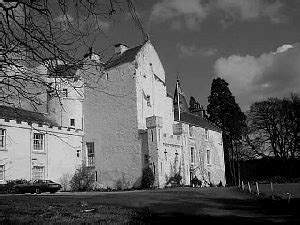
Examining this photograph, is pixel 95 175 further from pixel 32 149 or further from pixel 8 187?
pixel 8 187

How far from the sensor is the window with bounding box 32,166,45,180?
3391 centimetres

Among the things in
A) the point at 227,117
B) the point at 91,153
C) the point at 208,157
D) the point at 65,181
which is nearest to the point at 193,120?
the point at 208,157

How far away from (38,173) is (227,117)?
36082 millimetres

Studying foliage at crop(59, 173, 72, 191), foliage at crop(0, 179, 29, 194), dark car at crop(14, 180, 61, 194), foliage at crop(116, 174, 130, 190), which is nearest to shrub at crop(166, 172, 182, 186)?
foliage at crop(116, 174, 130, 190)

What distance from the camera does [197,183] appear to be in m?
40.7

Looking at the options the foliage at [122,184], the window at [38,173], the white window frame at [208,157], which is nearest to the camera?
the window at [38,173]

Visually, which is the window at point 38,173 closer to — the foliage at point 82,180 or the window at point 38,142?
the window at point 38,142

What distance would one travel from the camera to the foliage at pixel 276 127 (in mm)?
56375

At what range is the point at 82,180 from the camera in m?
38.0

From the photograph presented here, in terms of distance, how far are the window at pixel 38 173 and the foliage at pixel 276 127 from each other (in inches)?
1373

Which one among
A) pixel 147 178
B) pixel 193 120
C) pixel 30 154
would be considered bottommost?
pixel 147 178

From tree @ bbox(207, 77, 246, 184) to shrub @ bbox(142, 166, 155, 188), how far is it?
24.2 meters

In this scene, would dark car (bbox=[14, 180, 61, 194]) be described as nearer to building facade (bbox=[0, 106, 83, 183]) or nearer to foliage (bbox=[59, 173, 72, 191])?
building facade (bbox=[0, 106, 83, 183])

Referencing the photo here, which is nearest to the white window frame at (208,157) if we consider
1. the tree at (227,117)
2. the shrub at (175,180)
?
the tree at (227,117)
